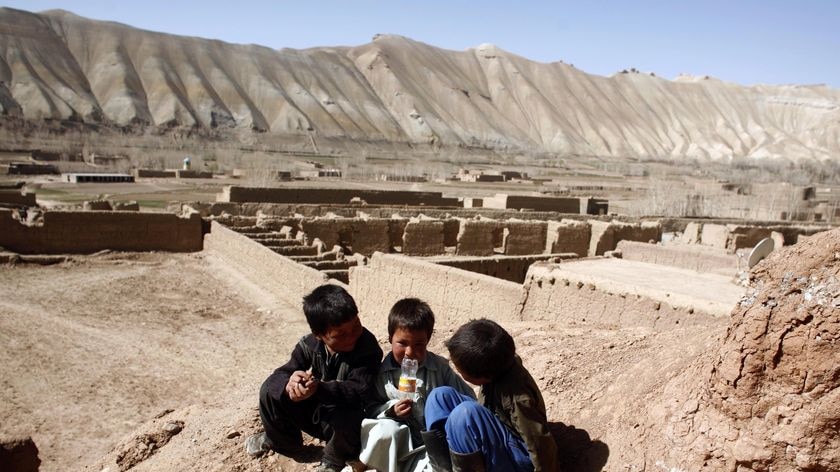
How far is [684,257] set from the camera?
12320 millimetres

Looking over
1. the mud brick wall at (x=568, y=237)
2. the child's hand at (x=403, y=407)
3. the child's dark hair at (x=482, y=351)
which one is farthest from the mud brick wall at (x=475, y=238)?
the child's dark hair at (x=482, y=351)

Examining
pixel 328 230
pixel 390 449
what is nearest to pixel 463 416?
pixel 390 449

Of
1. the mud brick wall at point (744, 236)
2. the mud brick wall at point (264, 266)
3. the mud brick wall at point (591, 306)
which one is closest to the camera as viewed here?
the mud brick wall at point (591, 306)

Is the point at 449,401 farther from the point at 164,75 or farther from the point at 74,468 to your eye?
the point at 164,75

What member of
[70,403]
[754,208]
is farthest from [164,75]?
[70,403]

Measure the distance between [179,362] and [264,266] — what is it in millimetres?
4354

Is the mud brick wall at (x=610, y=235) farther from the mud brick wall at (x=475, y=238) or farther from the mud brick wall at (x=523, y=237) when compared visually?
the mud brick wall at (x=475, y=238)

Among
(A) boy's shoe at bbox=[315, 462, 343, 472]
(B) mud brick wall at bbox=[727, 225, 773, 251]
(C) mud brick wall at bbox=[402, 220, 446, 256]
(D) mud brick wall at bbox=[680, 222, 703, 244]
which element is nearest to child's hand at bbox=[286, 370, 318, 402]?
(A) boy's shoe at bbox=[315, 462, 343, 472]

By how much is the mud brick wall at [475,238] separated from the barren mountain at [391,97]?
185ft

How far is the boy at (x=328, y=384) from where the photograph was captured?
3.53 metres

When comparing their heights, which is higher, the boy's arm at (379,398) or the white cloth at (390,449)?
the boy's arm at (379,398)

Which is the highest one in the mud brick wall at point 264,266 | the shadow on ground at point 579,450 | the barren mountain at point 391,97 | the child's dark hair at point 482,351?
the barren mountain at point 391,97

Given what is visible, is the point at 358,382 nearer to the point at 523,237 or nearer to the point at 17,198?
the point at 523,237

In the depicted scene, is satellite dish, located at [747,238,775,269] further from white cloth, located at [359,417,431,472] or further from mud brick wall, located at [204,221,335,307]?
white cloth, located at [359,417,431,472]
